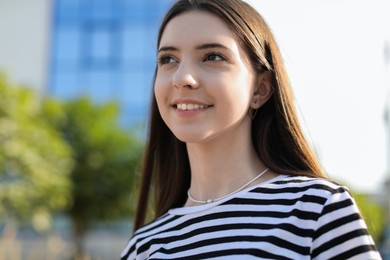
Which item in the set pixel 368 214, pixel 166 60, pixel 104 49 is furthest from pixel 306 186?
pixel 104 49

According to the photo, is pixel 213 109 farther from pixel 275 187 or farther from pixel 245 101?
pixel 275 187

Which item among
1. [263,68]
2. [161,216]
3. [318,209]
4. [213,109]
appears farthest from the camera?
[161,216]

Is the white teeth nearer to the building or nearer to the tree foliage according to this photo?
the tree foliage

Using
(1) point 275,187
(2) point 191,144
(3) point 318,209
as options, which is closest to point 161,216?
(2) point 191,144

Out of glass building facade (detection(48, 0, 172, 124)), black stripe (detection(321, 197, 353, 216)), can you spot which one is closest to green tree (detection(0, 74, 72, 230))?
black stripe (detection(321, 197, 353, 216))

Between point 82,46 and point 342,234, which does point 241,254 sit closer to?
point 342,234

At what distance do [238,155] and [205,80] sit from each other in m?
0.31

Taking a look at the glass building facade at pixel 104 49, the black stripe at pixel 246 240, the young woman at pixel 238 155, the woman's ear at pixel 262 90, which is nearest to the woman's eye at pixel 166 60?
the young woman at pixel 238 155

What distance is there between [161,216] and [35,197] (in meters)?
12.9

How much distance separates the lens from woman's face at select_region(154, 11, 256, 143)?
6.40ft

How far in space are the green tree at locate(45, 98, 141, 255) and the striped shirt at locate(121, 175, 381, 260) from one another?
718 inches

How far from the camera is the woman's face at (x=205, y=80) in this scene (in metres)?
1.95

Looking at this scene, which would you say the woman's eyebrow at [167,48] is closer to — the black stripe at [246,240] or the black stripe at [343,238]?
the black stripe at [246,240]

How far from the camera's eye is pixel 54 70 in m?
29.8
